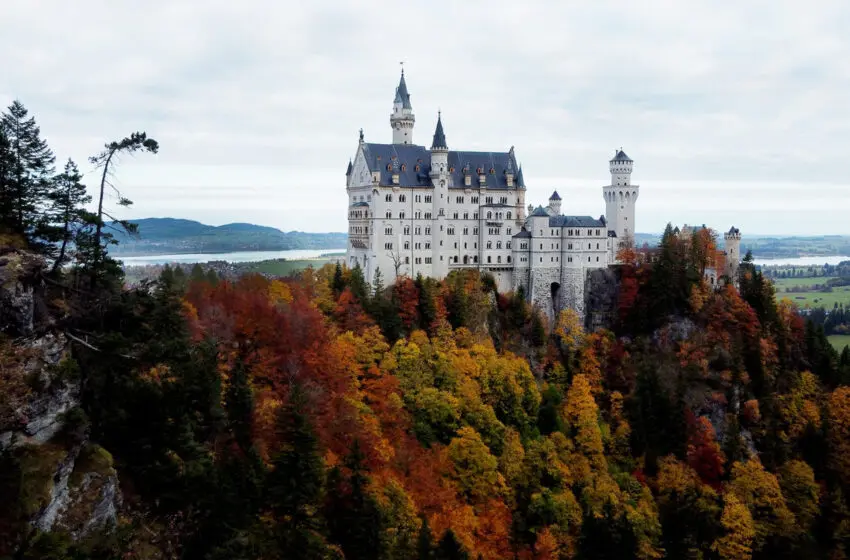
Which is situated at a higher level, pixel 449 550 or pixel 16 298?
pixel 16 298

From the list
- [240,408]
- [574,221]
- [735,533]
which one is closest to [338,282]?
[574,221]

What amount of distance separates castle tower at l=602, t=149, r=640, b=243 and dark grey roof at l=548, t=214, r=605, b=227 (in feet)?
21.9

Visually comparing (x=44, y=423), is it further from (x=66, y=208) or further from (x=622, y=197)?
(x=622, y=197)

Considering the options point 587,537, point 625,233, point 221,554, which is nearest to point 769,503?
point 587,537

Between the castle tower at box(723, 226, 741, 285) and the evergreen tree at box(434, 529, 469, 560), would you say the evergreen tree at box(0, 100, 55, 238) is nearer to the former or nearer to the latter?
the evergreen tree at box(434, 529, 469, 560)

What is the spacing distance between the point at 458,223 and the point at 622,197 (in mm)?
22616

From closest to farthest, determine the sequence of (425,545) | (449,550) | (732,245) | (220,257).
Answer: (425,545), (449,550), (732,245), (220,257)

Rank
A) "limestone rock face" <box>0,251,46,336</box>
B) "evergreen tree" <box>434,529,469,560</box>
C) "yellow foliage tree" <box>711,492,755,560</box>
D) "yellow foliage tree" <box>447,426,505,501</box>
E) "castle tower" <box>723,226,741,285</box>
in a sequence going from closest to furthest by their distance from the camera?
"limestone rock face" <box>0,251,46,336</box>
"evergreen tree" <box>434,529,469,560</box>
"yellow foliage tree" <box>447,426,505,501</box>
"yellow foliage tree" <box>711,492,755,560</box>
"castle tower" <box>723,226,741,285</box>

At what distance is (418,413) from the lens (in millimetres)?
60844

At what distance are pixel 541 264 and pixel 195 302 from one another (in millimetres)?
41391

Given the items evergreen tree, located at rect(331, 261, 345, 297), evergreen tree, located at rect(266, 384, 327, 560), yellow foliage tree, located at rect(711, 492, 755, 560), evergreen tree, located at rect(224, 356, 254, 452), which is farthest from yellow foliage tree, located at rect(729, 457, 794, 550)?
evergreen tree, located at rect(224, 356, 254, 452)

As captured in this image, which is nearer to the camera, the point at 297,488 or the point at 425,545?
the point at 297,488

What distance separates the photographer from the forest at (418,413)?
32656 millimetres

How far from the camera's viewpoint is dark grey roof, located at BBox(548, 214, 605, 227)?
280 ft
